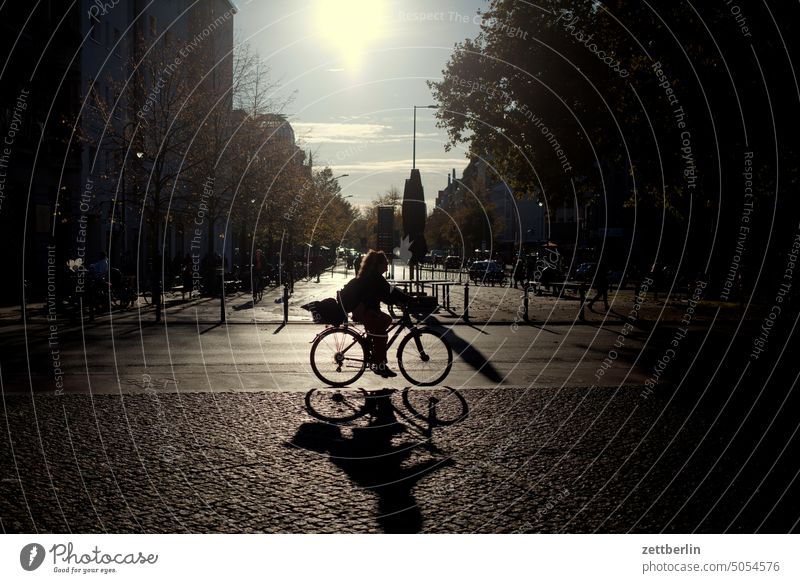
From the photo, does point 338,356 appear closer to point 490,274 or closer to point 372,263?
point 372,263

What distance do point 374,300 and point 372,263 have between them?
0.50 metres

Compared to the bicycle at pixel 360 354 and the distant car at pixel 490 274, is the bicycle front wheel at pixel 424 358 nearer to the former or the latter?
the bicycle at pixel 360 354

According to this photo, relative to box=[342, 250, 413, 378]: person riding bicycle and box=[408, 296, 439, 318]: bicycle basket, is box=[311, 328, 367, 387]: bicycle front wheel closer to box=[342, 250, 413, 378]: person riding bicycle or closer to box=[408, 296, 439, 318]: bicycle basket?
box=[342, 250, 413, 378]: person riding bicycle

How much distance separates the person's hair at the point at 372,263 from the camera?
12867mm

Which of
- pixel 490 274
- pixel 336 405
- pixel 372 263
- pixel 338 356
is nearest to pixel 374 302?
pixel 372 263

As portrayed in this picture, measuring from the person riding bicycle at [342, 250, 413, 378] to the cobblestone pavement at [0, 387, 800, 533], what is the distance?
5.13 ft

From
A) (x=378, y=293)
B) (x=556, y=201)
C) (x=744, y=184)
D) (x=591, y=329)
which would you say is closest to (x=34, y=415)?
(x=378, y=293)

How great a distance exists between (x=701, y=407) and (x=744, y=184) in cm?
1801

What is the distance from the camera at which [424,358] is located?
13.0 m

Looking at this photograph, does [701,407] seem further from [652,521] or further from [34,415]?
[34,415]

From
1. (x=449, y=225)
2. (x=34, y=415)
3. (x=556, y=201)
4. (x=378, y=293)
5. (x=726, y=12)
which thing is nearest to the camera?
(x=34, y=415)

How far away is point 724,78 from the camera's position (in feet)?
74.6

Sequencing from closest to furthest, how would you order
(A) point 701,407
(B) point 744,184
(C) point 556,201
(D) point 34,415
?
(D) point 34,415 < (A) point 701,407 < (B) point 744,184 < (C) point 556,201

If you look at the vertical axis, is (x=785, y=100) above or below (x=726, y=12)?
below
